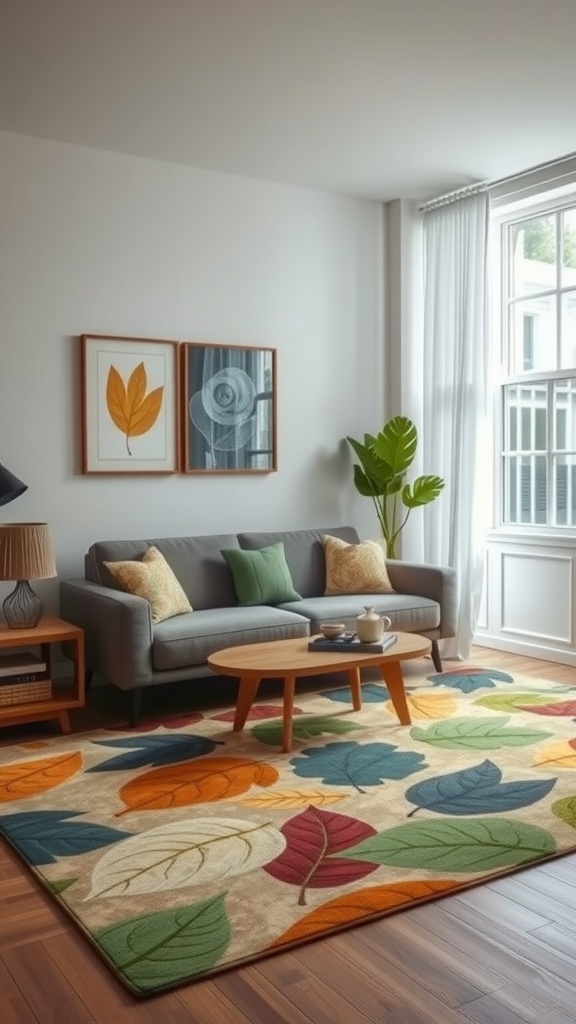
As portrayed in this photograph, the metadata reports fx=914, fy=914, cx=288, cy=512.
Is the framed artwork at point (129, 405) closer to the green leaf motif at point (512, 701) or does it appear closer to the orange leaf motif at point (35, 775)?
the orange leaf motif at point (35, 775)

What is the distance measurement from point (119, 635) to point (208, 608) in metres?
0.93

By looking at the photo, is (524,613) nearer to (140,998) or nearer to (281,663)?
(281,663)

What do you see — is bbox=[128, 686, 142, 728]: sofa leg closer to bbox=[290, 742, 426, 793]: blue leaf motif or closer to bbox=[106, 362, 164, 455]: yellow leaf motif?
bbox=[290, 742, 426, 793]: blue leaf motif

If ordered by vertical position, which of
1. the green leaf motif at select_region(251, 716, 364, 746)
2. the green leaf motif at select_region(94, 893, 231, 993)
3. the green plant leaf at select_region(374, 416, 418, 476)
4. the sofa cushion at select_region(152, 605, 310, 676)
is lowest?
the green leaf motif at select_region(94, 893, 231, 993)

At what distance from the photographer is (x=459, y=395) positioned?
18.7ft

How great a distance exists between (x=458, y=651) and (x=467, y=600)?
32 cm

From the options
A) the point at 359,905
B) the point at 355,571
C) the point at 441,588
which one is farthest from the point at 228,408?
the point at 359,905

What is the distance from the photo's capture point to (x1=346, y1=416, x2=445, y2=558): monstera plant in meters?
→ 5.62

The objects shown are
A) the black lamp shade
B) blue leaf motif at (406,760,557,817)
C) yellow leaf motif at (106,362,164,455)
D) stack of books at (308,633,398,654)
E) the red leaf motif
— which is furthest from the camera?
yellow leaf motif at (106,362,164,455)

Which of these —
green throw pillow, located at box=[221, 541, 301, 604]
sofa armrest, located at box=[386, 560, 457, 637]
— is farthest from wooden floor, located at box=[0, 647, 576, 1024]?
sofa armrest, located at box=[386, 560, 457, 637]

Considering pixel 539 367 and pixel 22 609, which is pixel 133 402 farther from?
pixel 539 367

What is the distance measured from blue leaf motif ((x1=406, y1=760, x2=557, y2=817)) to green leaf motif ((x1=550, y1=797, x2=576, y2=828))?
0.24ft

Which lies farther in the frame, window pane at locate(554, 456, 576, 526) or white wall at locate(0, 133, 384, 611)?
window pane at locate(554, 456, 576, 526)

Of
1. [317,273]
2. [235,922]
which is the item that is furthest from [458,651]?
[235,922]
